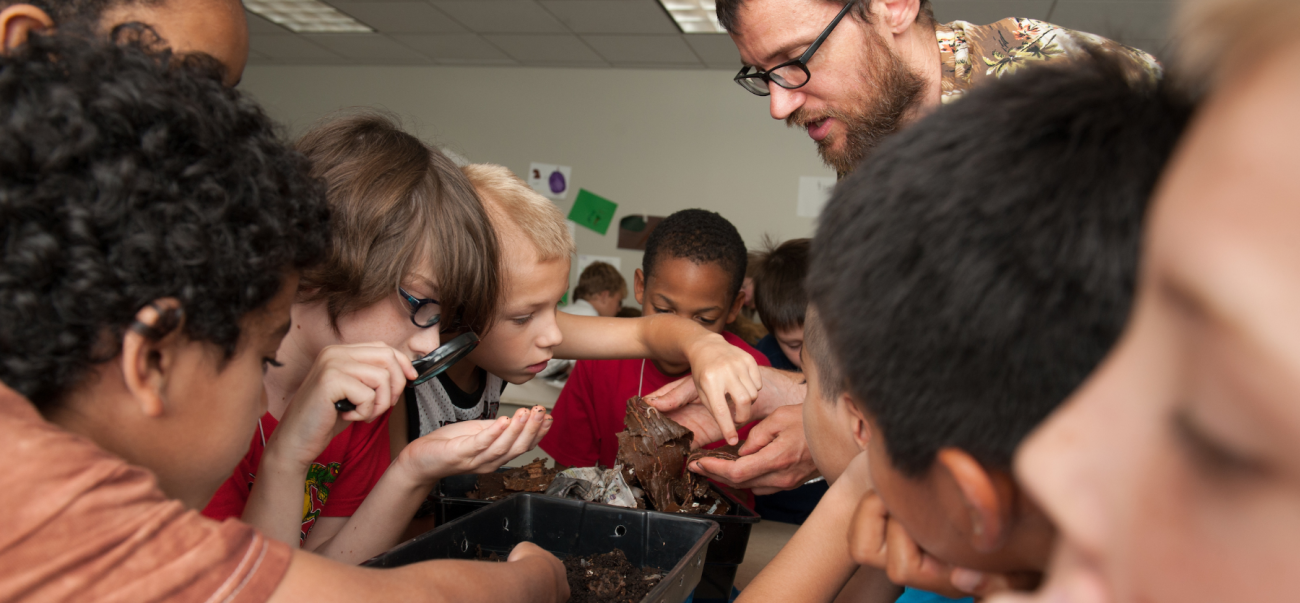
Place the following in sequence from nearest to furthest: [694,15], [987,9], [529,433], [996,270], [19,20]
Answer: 1. [996,270]
2. [19,20]
3. [529,433]
4. [987,9]
5. [694,15]

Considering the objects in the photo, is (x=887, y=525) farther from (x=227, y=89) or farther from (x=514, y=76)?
(x=514, y=76)

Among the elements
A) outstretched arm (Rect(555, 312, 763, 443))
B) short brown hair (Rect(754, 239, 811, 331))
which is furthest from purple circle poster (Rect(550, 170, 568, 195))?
outstretched arm (Rect(555, 312, 763, 443))

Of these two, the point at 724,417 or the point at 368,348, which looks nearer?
the point at 368,348

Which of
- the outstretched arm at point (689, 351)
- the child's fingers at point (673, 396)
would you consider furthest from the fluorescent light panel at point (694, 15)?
the child's fingers at point (673, 396)

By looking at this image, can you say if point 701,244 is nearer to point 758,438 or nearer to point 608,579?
point 758,438

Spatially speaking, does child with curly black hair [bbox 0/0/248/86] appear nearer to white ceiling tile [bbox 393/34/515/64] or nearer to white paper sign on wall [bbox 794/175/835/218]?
white ceiling tile [bbox 393/34/515/64]

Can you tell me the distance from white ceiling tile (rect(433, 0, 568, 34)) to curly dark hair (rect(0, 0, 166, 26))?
4.44m

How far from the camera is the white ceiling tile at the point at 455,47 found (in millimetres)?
5828

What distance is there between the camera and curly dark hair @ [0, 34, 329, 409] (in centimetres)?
52

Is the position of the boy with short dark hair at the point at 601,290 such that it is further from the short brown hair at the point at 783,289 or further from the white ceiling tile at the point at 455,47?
the short brown hair at the point at 783,289

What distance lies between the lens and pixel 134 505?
1.63 feet

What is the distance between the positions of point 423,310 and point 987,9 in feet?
14.5

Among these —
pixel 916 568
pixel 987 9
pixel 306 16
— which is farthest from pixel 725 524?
pixel 306 16

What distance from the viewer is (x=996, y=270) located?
0.41 meters
